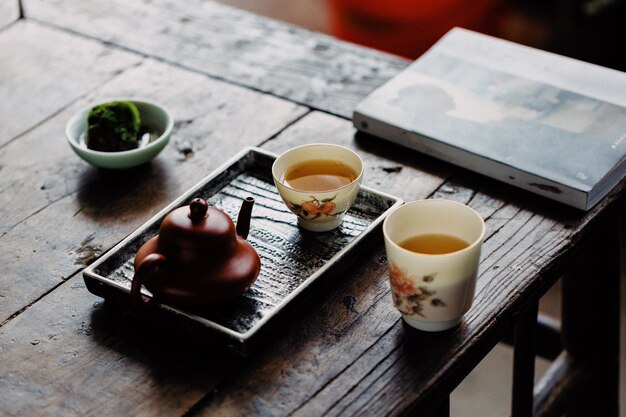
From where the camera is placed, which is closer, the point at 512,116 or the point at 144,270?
the point at 144,270

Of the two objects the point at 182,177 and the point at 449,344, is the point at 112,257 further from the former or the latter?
the point at 449,344

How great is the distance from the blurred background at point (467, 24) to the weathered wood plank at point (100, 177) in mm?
909

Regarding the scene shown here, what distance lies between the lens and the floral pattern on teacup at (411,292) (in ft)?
2.67

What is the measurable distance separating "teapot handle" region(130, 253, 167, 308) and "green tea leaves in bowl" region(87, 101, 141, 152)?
1.09ft

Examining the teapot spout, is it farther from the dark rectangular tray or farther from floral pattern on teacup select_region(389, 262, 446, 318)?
floral pattern on teacup select_region(389, 262, 446, 318)

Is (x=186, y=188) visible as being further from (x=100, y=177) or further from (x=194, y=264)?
(x=194, y=264)

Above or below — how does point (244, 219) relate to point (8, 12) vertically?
above

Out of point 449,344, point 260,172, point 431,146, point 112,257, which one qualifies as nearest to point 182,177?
point 260,172

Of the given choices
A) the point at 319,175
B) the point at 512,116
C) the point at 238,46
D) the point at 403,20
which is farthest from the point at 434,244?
the point at 403,20

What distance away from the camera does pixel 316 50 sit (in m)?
1.41

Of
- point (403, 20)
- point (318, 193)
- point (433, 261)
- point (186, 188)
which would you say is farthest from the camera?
point (403, 20)

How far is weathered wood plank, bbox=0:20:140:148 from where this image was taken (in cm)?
130

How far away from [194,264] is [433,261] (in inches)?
9.2

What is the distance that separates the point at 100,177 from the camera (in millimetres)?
1151
